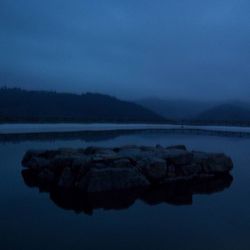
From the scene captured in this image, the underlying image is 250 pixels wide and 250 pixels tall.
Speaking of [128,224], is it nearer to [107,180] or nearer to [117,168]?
[107,180]

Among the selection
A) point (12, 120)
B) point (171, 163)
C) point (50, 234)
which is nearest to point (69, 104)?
point (12, 120)

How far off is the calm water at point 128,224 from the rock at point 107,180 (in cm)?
103

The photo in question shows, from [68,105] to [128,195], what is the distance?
59.0 m

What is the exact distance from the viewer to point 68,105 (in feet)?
221

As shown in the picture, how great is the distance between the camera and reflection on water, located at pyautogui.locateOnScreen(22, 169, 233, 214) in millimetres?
8883

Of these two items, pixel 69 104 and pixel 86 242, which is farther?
pixel 69 104

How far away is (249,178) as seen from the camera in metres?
12.3

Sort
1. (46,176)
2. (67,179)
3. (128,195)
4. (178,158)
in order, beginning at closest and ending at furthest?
(128,195) < (67,179) < (46,176) < (178,158)

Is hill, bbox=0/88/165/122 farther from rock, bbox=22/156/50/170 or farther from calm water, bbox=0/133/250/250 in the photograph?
calm water, bbox=0/133/250/250

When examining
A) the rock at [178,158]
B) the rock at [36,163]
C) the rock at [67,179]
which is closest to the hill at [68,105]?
the rock at [36,163]

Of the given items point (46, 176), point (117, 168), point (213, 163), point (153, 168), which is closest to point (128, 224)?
point (117, 168)

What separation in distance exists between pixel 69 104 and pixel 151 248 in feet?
208

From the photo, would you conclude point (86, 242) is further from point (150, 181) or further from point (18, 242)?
point (150, 181)

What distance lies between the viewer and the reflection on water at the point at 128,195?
350 inches
